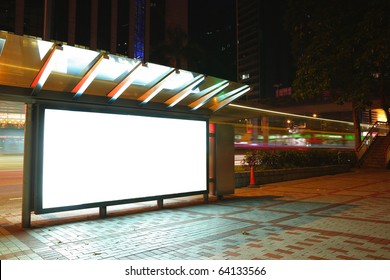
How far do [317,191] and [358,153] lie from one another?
14.4 m

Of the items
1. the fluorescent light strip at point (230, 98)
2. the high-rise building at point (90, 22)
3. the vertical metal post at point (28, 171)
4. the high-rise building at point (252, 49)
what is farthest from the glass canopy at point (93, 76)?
the high-rise building at point (252, 49)

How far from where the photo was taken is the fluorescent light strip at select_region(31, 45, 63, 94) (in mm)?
5668

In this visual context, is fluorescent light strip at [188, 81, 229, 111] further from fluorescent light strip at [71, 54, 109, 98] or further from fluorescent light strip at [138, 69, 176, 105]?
fluorescent light strip at [71, 54, 109, 98]

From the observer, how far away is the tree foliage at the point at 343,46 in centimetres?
1143

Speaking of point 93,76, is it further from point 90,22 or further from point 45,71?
point 90,22

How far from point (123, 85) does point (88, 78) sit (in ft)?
2.75

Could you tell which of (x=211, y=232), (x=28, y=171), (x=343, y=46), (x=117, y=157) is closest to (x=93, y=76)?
(x=117, y=157)

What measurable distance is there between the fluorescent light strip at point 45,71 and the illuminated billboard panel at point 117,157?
497mm

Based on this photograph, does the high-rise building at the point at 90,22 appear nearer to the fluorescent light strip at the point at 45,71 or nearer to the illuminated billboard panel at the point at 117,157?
the illuminated billboard panel at the point at 117,157

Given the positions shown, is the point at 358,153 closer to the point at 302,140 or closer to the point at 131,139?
the point at 302,140

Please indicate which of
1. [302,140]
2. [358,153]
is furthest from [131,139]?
[302,140]

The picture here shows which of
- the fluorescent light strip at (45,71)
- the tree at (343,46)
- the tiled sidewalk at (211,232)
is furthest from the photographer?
the tree at (343,46)

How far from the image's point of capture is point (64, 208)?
638cm

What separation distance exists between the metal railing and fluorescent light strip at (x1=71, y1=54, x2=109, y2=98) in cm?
2196
